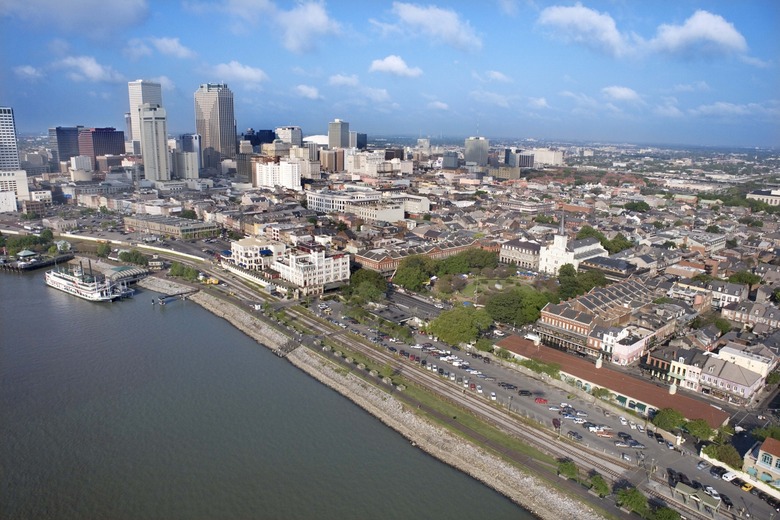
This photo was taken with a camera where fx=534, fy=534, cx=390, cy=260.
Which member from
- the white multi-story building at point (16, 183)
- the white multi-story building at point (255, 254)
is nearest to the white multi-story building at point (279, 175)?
the white multi-story building at point (16, 183)

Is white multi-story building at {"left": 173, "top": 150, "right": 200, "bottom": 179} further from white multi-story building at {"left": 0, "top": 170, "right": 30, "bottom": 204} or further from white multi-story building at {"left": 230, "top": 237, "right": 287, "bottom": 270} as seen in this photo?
white multi-story building at {"left": 230, "top": 237, "right": 287, "bottom": 270}

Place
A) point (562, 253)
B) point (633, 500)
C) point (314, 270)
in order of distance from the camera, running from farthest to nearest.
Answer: point (562, 253) < point (314, 270) < point (633, 500)

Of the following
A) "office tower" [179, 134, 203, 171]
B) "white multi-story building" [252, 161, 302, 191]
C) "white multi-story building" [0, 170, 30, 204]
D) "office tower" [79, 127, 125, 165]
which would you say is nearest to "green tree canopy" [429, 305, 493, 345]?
"white multi-story building" [252, 161, 302, 191]

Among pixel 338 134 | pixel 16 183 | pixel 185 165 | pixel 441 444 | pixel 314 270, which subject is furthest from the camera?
pixel 338 134

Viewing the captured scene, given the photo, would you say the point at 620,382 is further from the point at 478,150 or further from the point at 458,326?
the point at 478,150

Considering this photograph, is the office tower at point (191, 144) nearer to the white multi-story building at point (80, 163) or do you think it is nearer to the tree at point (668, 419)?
the white multi-story building at point (80, 163)

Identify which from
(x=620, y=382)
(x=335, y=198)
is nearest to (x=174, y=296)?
(x=620, y=382)
